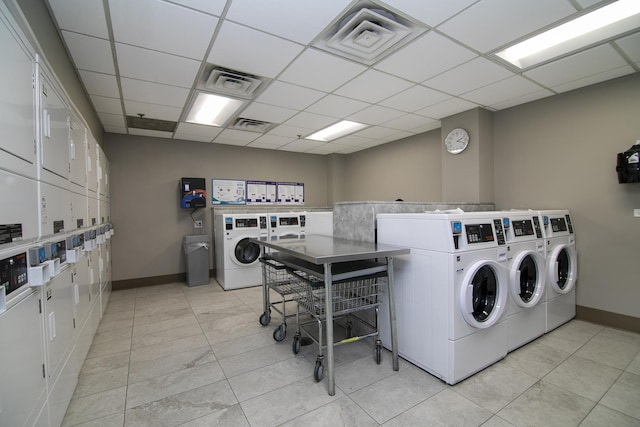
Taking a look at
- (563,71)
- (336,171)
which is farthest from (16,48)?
(336,171)

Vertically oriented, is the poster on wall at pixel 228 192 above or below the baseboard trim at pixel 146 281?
above

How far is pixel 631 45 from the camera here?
2.36m

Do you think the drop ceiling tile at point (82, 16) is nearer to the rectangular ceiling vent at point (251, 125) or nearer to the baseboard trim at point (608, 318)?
the rectangular ceiling vent at point (251, 125)

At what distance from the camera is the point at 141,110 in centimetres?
370

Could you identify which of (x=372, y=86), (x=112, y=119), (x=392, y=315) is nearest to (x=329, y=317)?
(x=392, y=315)

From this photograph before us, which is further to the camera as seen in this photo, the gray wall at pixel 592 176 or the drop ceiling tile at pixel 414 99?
the drop ceiling tile at pixel 414 99

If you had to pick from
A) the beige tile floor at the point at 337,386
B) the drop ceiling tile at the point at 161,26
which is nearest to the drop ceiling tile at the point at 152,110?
the drop ceiling tile at the point at 161,26

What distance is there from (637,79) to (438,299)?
3102 millimetres

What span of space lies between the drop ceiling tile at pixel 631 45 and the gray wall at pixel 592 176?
1.60ft

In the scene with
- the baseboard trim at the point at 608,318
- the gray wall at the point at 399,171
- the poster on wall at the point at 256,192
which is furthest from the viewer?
the poster on wall at the point at 256,192

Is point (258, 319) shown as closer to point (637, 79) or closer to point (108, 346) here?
point (108, 346)

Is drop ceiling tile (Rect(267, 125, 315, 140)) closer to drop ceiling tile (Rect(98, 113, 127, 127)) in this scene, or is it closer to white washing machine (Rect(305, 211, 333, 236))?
white washing machine (Rect(305, 211, 333, 236))

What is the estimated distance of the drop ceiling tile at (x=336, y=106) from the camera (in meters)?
3.48

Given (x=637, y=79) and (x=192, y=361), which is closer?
(x=192, y=361)
